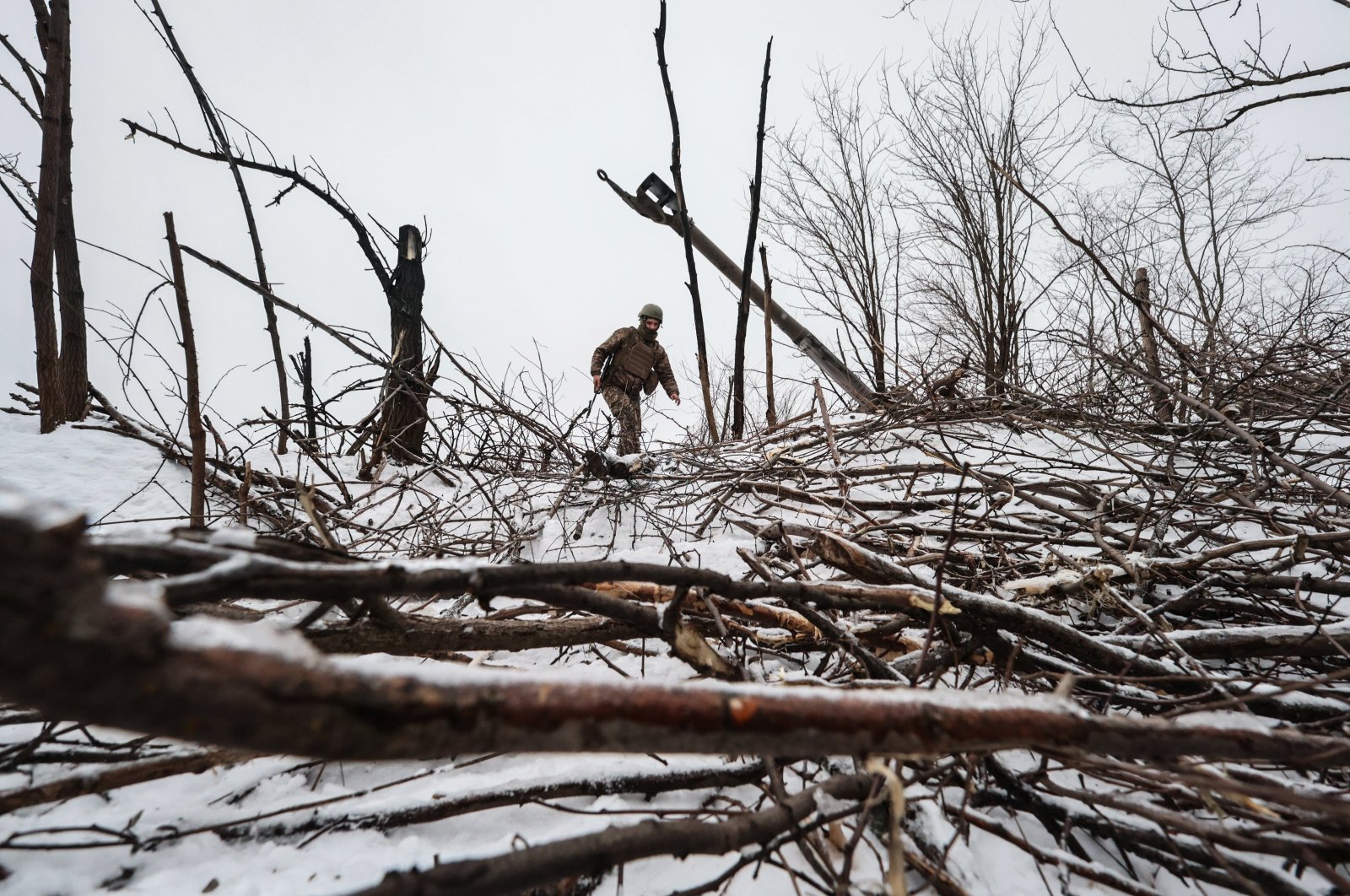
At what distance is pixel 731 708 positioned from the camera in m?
0.48

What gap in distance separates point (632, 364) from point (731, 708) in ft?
20.3

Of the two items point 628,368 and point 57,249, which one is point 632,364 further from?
point 57,249

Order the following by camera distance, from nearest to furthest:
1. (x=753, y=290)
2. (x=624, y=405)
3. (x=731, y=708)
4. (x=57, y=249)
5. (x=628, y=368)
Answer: (x=731, y=708), (x=57, y=249), (x=753, y=290), (x=624, y=405), (x=628, y=368)

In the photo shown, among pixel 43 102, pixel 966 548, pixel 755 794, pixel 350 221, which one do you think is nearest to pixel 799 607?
pixel 755 794

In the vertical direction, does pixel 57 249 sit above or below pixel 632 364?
above

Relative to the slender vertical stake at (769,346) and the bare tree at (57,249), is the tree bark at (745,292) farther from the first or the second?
the bare tree at (57,249)

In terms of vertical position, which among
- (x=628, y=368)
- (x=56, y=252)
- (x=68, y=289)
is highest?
(x=56, y=252)

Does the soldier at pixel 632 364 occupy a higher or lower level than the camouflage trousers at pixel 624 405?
higher

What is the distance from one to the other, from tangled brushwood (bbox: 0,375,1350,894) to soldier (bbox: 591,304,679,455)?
4.60 metres

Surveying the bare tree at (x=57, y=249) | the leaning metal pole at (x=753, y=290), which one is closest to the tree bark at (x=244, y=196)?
the bare tree at (x=57, y=249)

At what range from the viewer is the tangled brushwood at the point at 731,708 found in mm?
363

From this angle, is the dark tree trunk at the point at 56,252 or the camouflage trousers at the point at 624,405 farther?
the camouflage trousers at the point at 624,405

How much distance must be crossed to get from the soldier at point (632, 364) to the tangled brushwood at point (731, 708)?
4598 millimetres

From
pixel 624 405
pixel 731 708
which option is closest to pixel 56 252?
pixel 624 405
